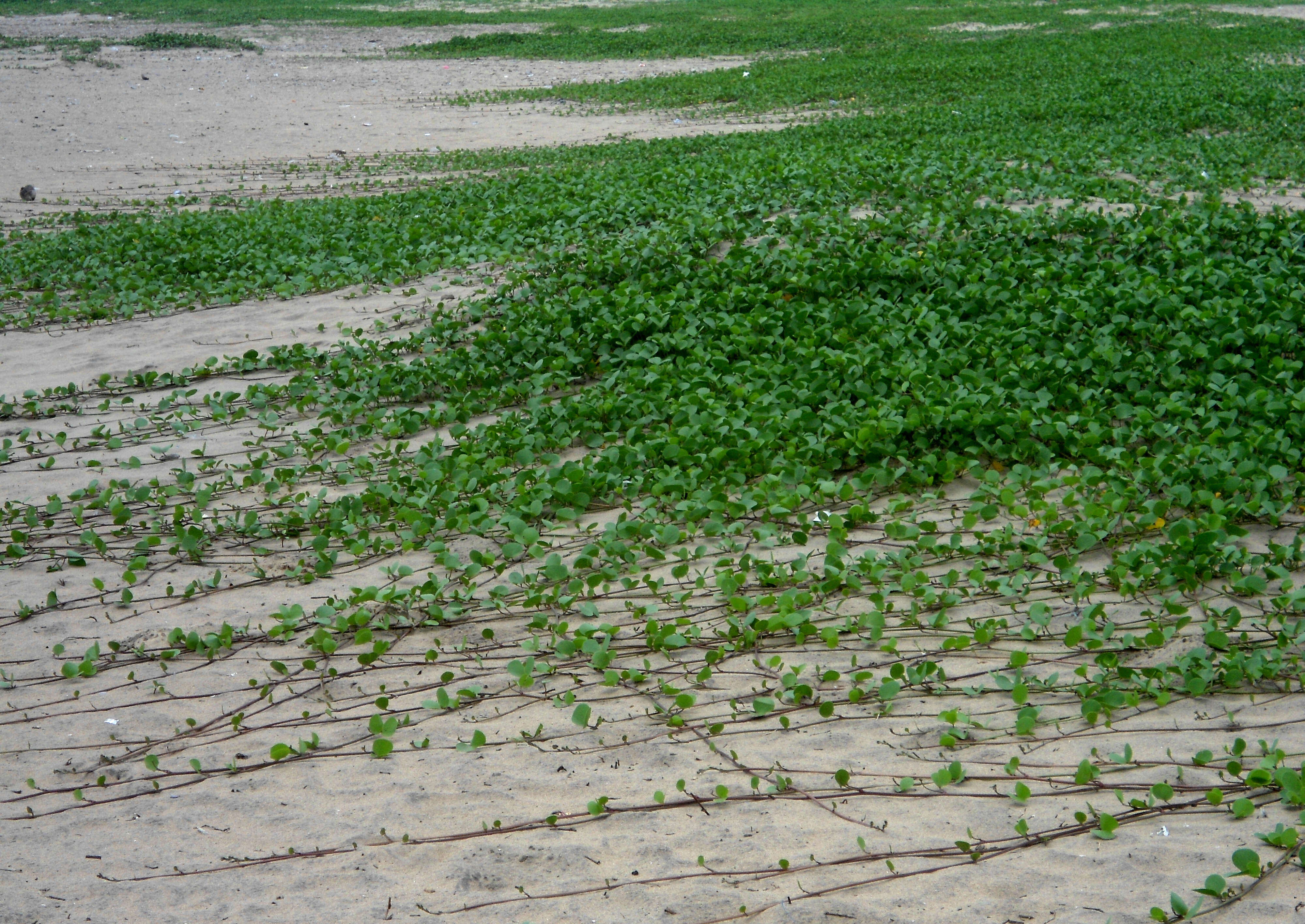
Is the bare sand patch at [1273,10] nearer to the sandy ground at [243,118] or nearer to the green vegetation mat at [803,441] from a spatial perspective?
the sandy ground at [243,118]

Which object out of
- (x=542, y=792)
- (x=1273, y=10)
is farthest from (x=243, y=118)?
(x=1273, y=10)

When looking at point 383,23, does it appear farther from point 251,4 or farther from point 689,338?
point 689,338

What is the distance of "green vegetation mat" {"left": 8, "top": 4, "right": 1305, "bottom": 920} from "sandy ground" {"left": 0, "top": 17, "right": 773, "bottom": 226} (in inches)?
176

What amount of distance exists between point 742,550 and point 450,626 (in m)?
1.25

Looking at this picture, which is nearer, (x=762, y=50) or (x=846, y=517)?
(x=846, y=517)

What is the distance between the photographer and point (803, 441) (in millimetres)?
5309

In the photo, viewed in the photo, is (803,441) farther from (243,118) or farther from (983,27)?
(983,27)

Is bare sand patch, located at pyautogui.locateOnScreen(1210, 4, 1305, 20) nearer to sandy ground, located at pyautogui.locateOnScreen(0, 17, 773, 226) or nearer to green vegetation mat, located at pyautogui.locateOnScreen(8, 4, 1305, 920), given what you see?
sandy ground, located at pyautogui.locateOnScreen(0, 17, 773, 226)

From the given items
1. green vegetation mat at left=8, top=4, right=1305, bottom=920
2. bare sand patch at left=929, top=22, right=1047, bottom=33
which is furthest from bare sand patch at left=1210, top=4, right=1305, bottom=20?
green vegetation mat at left=8, top=4, right=1305, bottom=920

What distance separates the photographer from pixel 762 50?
23.7 meters

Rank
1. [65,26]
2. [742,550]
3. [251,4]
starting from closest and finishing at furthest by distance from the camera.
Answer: [742,550]
[65,26]
[251,4]

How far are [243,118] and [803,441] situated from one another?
15.4 metres

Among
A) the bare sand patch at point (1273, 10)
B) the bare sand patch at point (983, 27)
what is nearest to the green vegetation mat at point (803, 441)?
the bare sand patch at point (983, 27)

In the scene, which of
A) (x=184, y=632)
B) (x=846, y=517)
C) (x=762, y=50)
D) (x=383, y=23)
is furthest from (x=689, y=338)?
(x=383, y=23)
